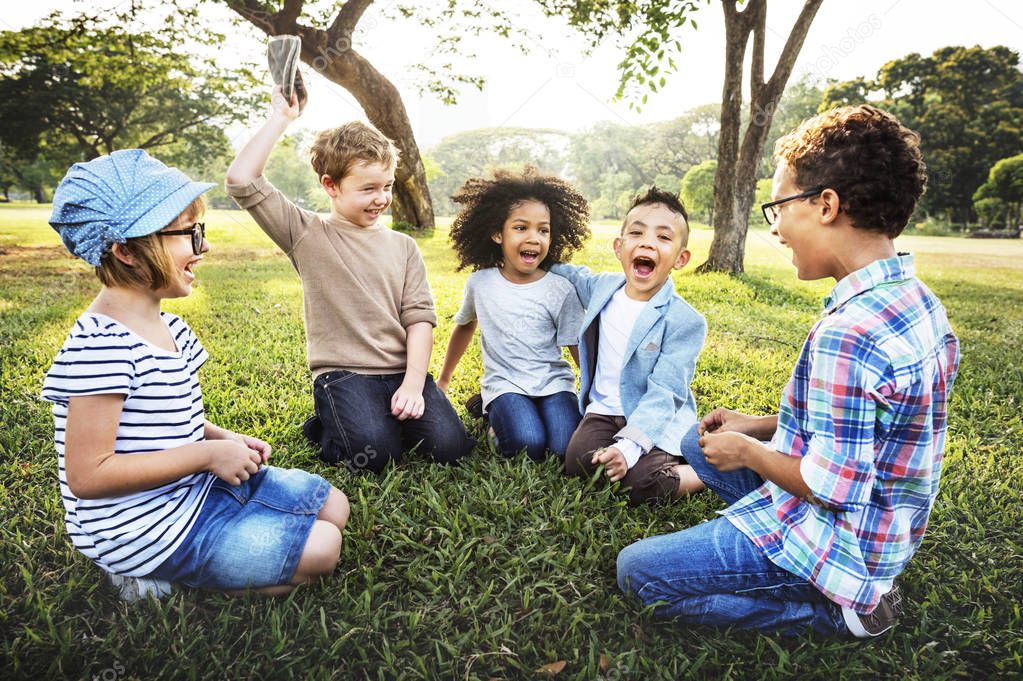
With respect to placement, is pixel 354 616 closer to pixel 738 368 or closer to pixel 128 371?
pixel 128 371

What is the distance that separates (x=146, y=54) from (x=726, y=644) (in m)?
15.2

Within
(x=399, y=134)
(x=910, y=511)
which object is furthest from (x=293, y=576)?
(x=399, y=134)

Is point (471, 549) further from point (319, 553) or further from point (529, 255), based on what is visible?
point (529, 255)

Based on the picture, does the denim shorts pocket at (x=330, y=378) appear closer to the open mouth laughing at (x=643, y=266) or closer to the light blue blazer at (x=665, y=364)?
the light blue blazer at (x=665, y=364)

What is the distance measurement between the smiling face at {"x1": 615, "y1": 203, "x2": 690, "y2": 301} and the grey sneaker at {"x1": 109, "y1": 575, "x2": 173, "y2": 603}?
2113 millimetres

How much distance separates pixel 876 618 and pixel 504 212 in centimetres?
235

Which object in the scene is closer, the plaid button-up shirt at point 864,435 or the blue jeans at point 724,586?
the plaid button-up shirt at point 864,435

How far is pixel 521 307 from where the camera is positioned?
10.4 ft

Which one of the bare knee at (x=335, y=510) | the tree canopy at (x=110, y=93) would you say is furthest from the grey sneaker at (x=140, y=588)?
the tree canopy at (x=110, y=93)

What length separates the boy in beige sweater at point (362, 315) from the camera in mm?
2691

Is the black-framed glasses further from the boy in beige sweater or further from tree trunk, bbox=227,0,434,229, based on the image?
tree trunk, bbox=227,0,434,229

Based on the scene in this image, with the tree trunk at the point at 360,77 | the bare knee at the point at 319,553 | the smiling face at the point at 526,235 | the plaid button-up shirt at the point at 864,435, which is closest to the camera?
the plaid button-up shirt at the point at 864,435

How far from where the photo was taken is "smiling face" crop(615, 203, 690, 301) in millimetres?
2738

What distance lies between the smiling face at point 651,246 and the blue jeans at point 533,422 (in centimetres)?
67
